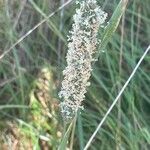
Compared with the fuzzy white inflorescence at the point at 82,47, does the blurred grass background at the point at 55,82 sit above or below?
below

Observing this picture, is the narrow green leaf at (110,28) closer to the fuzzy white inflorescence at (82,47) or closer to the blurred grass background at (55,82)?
the fuzzy white inflorescence at (82,47)

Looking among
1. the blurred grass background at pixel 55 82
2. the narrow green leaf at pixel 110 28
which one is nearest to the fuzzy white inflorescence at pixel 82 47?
the narrow green leaf at pixel 110 28

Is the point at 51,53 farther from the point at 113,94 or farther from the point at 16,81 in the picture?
the point at 113,94

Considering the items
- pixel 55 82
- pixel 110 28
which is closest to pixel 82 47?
pixel 110 28

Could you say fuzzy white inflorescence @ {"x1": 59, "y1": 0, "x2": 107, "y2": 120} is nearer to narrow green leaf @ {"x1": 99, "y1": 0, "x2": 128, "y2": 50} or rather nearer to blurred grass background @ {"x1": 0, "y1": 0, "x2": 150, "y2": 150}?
narrow green leaf @ {"x1": 99, "y1": 0, "x2": 128, "y2": 50}

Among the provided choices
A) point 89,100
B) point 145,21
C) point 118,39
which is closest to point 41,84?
point 89,100

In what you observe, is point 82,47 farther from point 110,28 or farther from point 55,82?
point 55,82
